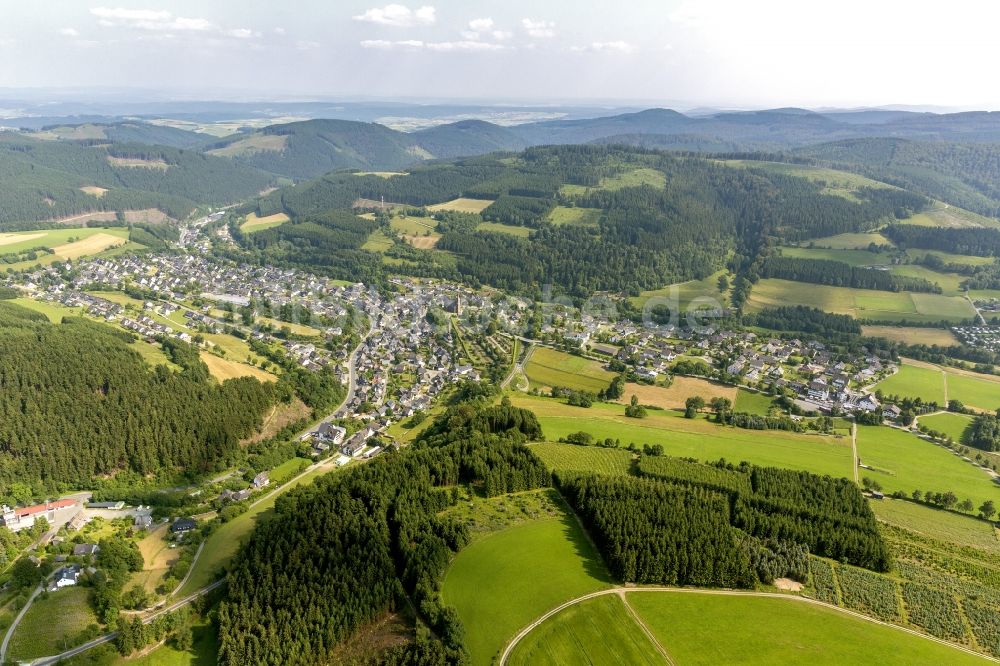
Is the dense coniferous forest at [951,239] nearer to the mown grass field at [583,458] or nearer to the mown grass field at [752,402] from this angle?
the mown grass field at [752,402]

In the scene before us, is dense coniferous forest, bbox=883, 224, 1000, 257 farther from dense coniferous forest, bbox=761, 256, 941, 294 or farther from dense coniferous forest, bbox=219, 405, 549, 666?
dense coniferous forest, bbox=219, 405, 549, 666

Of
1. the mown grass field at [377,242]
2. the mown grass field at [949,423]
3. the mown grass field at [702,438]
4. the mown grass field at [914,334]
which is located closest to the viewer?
the mown grass field at [702,438]

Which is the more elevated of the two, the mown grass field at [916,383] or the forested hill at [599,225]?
the forested hill at [599,225]

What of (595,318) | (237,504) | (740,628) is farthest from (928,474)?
(237,504)

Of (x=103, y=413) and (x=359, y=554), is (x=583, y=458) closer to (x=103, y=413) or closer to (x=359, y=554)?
(x=359, y=554)

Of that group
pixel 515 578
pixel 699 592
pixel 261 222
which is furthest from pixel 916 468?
→ pixel 261 222

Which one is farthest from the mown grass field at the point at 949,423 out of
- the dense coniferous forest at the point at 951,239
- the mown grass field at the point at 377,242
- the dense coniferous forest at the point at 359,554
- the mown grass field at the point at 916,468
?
the mown grass field at the point at 377,242
